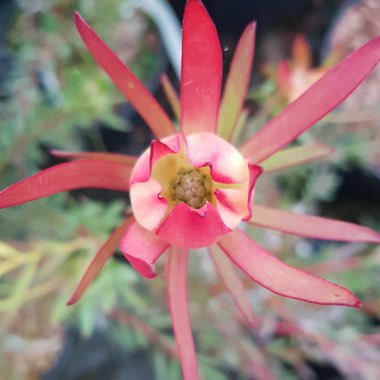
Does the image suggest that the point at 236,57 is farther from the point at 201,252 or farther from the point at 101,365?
the point at 101,365

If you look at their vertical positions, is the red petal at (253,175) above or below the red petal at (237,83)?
below

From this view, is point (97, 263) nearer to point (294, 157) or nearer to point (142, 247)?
point (142, 247)

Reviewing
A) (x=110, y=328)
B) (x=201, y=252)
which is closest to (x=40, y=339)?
(x=110, y=328)

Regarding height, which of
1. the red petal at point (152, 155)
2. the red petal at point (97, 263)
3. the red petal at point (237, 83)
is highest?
the red petal at point (237, 83)

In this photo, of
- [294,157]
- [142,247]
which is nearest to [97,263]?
[142,247]

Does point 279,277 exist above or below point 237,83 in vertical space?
below
